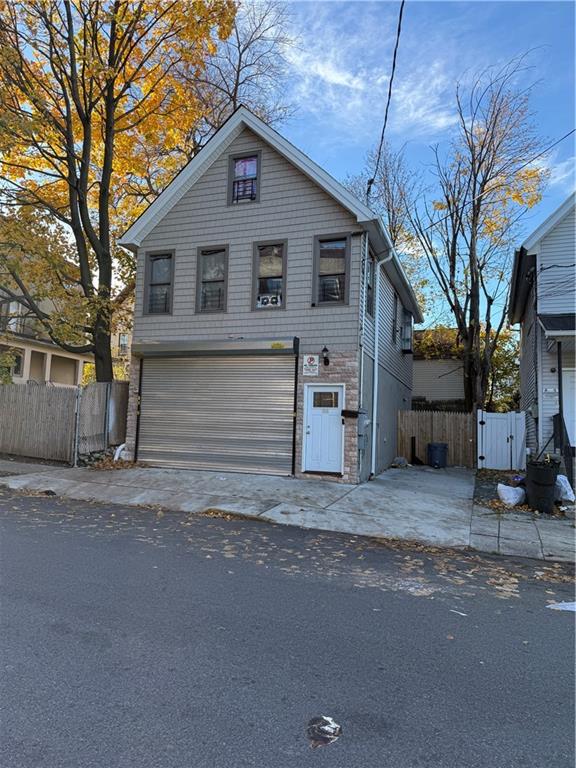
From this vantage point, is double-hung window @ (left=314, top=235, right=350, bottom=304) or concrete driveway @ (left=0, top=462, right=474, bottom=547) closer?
concrete driveway @ (left=0, top=462, right=474, bottom=547)

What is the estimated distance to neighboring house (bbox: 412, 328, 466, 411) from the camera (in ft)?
82.4

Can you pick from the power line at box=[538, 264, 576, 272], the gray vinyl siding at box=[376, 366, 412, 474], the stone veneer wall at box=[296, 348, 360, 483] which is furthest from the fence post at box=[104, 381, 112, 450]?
the power line at box=[538, 264, 576, 272]

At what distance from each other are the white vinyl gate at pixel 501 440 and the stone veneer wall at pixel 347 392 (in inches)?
262

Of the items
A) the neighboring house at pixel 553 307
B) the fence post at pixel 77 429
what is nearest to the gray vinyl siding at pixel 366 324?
the neighboring house at pixel 553 307

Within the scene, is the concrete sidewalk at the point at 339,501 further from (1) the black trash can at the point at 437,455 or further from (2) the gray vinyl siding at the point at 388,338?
(2) the gray vinyl siding at the point at 388,338

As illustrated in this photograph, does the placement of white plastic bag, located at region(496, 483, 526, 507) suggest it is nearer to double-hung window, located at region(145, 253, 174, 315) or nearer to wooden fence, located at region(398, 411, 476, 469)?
wooden fence, located at region(398, 411, 476, 469)

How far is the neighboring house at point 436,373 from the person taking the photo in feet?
82.4

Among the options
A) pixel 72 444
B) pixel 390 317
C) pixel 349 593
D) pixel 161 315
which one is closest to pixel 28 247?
pixel 161 315

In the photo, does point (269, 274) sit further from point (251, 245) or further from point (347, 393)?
point (347, 393)

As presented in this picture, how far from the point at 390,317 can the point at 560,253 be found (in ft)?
15.4

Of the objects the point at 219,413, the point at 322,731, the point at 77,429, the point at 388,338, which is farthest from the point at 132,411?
the point at 322,731

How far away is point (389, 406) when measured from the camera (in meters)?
15.5

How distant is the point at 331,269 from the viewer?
38.7ft

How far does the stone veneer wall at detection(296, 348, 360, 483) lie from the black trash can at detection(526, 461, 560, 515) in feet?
11.5
